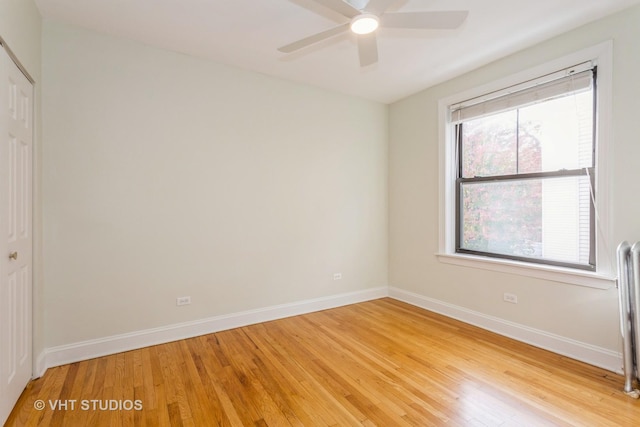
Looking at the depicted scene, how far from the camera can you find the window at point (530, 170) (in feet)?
8.35

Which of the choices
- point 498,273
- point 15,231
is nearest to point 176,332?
point 15,231

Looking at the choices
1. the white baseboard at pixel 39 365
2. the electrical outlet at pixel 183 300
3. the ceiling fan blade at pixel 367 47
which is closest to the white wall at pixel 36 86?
the white baseboard at pixel 39 365

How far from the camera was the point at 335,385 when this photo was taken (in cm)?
215

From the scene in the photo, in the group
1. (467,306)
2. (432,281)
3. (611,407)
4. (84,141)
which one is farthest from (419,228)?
(84,141)

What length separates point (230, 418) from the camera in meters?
1.81

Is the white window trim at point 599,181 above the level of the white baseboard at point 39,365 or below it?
above

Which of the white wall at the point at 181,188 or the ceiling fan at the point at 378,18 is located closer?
the ceiling fan at the point at 378,18

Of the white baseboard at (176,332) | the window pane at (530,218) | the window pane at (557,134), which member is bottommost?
the white baseboard at (176,332)

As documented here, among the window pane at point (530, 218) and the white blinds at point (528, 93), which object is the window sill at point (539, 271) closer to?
the window pane at point (530, 218)

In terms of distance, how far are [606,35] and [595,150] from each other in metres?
0.90

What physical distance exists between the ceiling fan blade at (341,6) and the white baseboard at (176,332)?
9.58 feet

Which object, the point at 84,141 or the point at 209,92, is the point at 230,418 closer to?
the point at 84,141

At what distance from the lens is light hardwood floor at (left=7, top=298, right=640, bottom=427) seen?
1.81 metres

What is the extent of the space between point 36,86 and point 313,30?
2.22 metres
